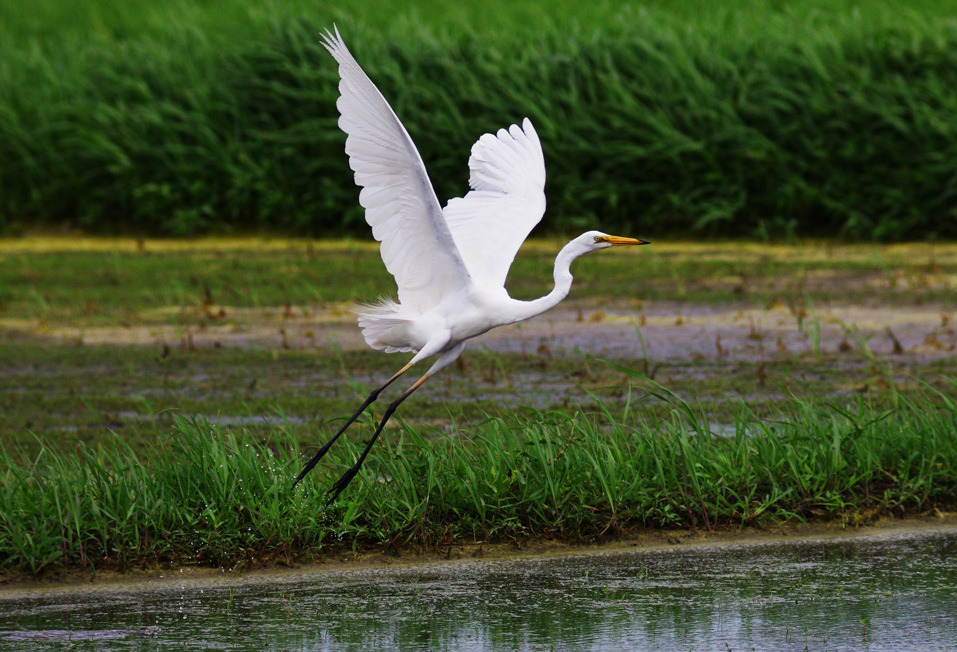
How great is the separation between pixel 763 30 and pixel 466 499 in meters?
10.6

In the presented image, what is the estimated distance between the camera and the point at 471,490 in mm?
5055

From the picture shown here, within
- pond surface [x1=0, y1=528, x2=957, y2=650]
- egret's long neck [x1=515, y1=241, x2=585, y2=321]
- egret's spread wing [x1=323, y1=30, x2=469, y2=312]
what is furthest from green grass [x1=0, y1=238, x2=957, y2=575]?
egret's spread wing [x1=323, y1=30, x2=469, y2=312]

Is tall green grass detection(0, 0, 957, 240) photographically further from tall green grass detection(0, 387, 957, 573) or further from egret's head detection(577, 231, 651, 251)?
egret's head detection(577, 231, 651, 251)

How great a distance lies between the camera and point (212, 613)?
438cm

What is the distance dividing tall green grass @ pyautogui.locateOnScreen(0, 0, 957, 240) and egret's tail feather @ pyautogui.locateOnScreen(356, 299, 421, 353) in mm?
→ 8322

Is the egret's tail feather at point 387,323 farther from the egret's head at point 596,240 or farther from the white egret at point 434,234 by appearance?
the egret's head at point 596,240

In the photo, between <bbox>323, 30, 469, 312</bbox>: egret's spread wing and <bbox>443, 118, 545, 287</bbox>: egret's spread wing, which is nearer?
<bbox>323, 30, 469, 312</bbox>: egret's spread wing

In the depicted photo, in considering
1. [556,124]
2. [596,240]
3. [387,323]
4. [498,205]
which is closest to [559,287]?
[596,240]

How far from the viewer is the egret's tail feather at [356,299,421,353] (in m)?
5.18

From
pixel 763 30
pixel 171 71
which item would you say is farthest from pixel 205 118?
pixel 763 30

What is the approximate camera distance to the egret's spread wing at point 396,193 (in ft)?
14.8

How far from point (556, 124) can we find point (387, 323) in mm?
8899

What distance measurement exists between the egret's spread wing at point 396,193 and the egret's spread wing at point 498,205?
21 centimetres

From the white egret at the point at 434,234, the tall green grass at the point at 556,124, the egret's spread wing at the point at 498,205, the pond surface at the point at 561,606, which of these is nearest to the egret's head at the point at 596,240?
the white egret at the point at 434,234
